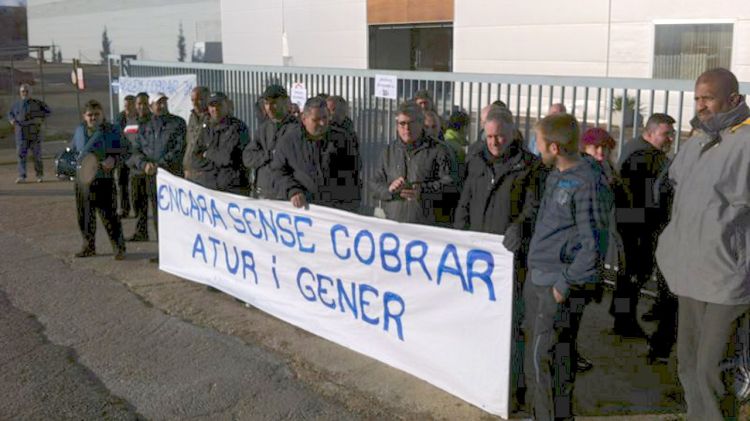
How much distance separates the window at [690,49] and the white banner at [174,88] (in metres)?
15.0

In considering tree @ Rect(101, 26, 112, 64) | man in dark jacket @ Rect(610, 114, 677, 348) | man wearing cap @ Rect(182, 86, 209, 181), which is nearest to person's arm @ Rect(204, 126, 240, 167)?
man wearing cap @ Rect(182, 86, 209, 181)

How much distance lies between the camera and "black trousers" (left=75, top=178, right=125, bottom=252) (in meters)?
9.16

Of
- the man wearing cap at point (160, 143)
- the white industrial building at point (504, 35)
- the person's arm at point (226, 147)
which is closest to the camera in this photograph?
the person's arm at point (226, 147)

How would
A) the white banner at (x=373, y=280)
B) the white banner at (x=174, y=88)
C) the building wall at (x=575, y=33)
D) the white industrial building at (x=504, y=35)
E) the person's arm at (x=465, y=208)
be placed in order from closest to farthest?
the white banner at (x=373, y=280)
the person's arm at (x=465, y=208)
the white banner at (x=174, y=88)
the building wall at (x=575, y=33)
the white industrial building at (x=504, y=35)

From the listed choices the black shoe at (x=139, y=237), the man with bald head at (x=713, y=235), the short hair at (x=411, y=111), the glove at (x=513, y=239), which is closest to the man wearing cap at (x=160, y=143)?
the black shoe at (x=139, y=237)

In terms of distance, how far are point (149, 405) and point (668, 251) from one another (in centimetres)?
326

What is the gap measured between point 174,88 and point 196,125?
5.43 metres

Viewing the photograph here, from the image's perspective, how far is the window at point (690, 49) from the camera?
22469 mm

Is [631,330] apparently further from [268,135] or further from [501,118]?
[268,135]

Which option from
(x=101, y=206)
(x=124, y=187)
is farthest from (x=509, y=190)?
(x=124, y=187)

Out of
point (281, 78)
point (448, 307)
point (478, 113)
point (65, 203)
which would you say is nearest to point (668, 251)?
point (448, 307)

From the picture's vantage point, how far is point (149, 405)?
523 centimetres

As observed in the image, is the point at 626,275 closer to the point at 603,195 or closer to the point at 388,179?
the point at 388,179

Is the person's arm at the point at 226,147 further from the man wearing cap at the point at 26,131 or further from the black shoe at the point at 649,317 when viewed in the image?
the man wearing cap at the point at 26,131
